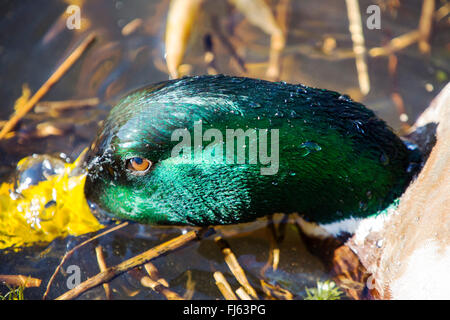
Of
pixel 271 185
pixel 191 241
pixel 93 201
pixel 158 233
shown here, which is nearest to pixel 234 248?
pixel 191 241

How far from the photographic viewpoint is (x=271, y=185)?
9.11ft

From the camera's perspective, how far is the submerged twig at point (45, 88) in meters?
3.88

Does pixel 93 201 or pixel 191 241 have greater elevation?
pixel 93 201

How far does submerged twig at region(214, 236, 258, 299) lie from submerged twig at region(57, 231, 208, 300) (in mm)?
182

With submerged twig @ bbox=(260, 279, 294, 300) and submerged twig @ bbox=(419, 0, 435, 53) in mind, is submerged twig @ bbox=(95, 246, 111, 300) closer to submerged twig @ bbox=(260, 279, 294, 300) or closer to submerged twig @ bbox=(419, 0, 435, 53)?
submerged twig @ bbox=(260, 279, 294, 300)

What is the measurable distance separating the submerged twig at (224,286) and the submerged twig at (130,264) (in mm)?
307

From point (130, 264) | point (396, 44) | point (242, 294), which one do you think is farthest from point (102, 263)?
point (396, 44)

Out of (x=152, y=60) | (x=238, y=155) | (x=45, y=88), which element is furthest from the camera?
(x=152, y=60)

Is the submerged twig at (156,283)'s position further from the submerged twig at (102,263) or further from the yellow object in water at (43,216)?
the yellow object in water at (43,216)

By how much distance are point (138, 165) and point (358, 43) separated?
3194mm

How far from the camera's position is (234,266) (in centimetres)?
322

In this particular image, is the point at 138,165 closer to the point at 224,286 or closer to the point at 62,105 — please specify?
the point at 224,286
